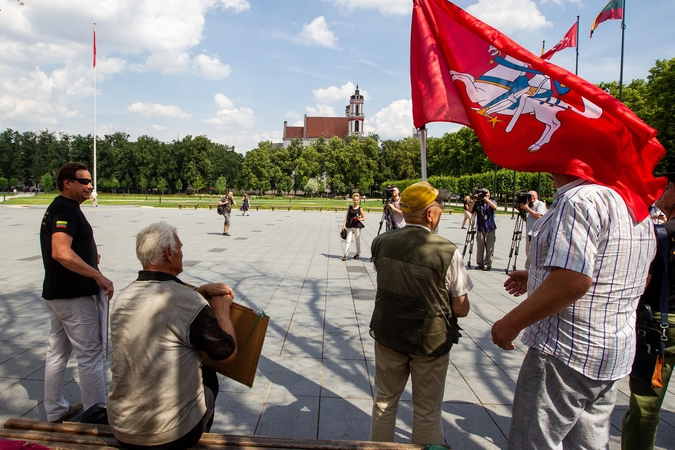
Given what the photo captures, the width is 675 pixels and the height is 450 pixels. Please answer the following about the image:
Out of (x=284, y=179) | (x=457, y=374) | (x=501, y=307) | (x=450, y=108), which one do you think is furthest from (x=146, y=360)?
(x=284, y=179)

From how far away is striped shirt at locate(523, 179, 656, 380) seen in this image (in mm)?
1794

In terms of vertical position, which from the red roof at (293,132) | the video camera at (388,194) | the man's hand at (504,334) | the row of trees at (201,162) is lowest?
the man's hand at (504,334)

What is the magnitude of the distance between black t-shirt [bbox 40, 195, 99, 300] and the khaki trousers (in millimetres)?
2251

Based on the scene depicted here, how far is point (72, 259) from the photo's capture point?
10.1ft

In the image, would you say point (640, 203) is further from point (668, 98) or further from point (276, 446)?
point (668, 98)

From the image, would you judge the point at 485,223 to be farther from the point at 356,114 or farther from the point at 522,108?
the point at 356,114

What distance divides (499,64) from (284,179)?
9462 cm

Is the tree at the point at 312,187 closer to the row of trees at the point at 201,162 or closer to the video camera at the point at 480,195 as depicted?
the row of trees at the point at 201,162

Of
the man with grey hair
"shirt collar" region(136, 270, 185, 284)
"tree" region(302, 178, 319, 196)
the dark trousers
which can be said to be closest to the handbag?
the man with grey hair

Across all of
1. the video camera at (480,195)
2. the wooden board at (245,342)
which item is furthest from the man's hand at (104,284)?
the video camera at (480,195)

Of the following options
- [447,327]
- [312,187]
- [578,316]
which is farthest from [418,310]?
[312,187]

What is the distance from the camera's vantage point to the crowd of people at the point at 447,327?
1843 mm

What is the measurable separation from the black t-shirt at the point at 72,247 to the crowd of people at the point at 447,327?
1276 millimetres

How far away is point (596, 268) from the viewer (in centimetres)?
184
